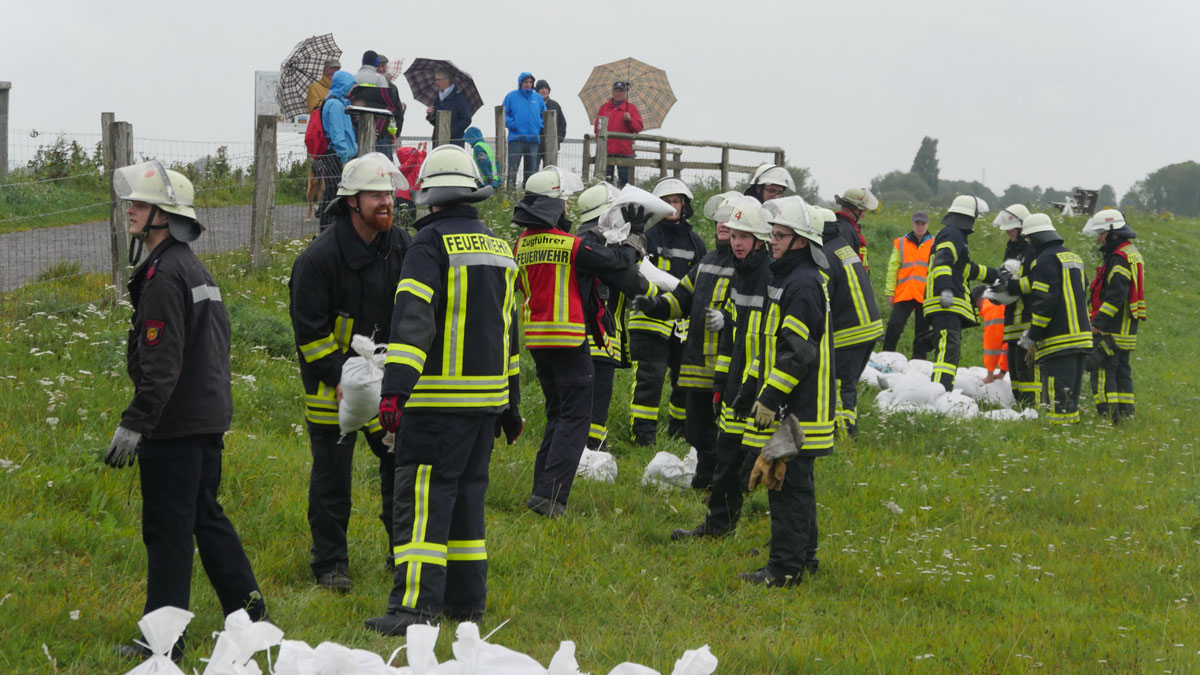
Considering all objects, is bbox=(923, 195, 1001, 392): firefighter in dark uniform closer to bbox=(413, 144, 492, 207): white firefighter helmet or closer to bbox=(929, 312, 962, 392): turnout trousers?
bbox=(929, 312, 962, 392): turnout trousers

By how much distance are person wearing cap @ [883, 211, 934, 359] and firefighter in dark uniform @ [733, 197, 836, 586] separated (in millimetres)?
7269

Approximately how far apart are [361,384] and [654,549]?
2.30m

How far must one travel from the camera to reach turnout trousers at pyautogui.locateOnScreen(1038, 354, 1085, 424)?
10.9m

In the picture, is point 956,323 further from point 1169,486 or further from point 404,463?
point 404,463

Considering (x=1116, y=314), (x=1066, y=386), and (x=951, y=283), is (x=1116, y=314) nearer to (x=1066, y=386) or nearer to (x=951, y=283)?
(x=1066, y=386)

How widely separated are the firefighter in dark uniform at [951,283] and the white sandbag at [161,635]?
9.53 metres

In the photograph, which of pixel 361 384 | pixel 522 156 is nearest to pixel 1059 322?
pixel 522 156

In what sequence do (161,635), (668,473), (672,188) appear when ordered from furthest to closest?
1. (672,188)
2. (668,473)
3. (161,635)

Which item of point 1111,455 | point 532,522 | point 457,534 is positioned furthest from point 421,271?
point 1111,455

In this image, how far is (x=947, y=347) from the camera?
11938mm

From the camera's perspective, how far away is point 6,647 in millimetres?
4312

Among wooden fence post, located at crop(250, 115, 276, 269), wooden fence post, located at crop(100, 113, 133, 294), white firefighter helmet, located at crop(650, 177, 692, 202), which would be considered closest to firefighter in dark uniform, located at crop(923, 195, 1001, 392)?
white firefighter helmet, located at crop(650, 177, 692, 202)

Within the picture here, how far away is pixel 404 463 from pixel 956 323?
8421 mm

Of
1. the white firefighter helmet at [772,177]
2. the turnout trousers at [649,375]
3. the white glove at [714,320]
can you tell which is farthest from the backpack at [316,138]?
the white glove at [714,320]
